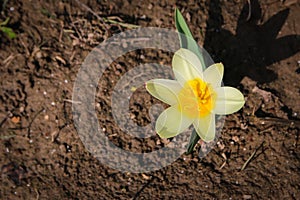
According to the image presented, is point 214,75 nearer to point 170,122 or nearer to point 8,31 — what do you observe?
point 170,122

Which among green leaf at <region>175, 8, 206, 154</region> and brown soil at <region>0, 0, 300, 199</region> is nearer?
green leaf at <region>175, 8, 206, 154</region>

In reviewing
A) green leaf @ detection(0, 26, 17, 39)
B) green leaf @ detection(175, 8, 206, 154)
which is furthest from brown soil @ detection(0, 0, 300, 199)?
green leaf @ detection(175, 8, 206, 154)

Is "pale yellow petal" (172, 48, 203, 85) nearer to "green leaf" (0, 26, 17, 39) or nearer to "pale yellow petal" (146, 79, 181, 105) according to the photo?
"pale yellow petal" (146, 79, 181, 105)

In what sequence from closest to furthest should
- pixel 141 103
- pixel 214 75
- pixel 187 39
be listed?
pixel 214 75, pixel 187 39, pixel 141 103

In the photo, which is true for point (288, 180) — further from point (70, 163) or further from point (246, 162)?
point (70, 163)

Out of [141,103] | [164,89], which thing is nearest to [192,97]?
[164,89]

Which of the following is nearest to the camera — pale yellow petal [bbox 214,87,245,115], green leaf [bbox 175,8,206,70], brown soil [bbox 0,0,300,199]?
pale yellow petal [bbox 214,87,245,115]

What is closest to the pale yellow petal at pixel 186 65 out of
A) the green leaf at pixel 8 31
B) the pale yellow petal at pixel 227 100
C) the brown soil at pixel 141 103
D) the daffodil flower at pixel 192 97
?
the daffodil flower at pixel 192 97

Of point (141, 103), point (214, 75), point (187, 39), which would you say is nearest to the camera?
point (214, 75)
